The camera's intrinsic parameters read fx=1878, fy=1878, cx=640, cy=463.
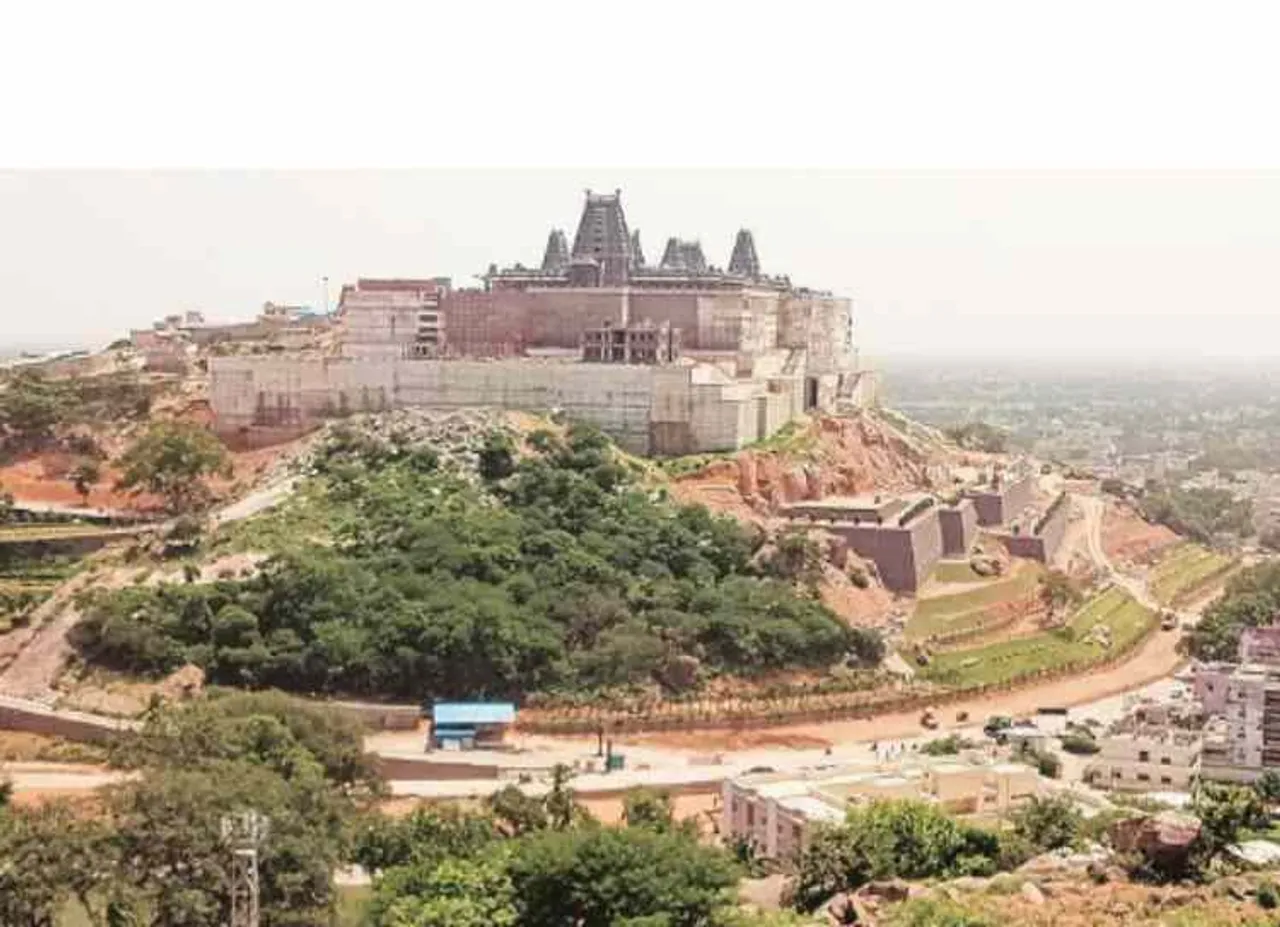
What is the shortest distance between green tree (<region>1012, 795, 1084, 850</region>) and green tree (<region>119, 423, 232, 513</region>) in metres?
24.1

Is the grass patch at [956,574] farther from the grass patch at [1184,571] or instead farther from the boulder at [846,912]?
the boulder at [846,912]

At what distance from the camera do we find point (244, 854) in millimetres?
20375

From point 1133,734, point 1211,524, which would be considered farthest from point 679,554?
point 1211,524

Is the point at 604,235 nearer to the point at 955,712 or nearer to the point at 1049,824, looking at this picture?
the point at 955,712

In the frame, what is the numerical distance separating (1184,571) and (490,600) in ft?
102

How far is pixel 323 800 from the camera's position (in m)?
24.7

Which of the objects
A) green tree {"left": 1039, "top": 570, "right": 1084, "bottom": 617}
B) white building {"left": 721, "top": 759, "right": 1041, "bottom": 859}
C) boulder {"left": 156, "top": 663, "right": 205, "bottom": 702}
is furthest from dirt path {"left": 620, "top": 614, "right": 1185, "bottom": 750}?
boulder {"left": 156, "top": 663, "right": 205, "bottom": 702}

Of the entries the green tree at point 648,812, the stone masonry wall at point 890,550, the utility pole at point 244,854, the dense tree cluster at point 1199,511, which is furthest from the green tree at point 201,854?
the dense tree cluster at point 1199,511

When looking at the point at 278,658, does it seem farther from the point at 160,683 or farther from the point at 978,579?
the point at 978,579

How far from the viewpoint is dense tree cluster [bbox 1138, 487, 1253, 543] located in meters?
70.4

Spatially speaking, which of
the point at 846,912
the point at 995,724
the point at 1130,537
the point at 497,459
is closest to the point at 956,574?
the point at 995,724

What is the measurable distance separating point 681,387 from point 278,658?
47.1ft

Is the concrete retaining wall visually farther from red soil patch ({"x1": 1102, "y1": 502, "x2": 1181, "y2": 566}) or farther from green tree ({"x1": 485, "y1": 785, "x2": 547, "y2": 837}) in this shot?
red soil patch ({"x1": 1102, "y1": 502, "x2": 1181, "y2": 566})

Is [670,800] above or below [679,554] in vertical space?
below
